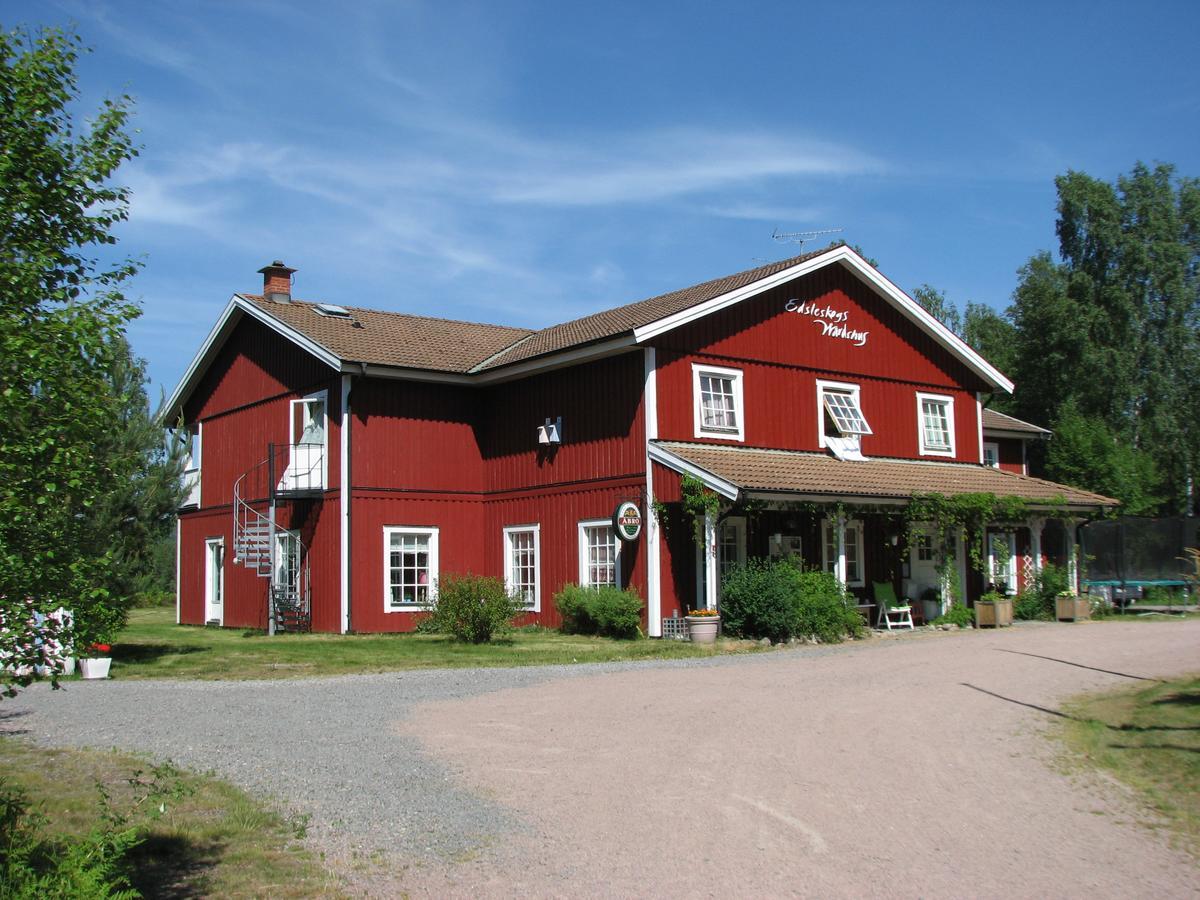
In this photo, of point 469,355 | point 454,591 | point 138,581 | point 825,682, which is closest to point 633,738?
point 825,682

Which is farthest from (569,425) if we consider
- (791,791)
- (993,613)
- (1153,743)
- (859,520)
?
(791,791)

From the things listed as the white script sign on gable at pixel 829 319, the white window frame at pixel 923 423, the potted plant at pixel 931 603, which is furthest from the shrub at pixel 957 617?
the white script sign on gable at pixel 829 319

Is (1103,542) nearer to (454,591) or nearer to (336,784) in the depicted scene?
(454,591)

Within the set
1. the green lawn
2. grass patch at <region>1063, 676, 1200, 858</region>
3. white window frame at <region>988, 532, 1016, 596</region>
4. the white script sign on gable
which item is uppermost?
the white script sign on gable

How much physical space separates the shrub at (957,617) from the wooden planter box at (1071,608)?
1.87 meters

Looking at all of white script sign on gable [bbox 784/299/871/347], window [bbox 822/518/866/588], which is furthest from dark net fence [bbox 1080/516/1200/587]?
white script sign on gable [bbox 784/299/871/347]

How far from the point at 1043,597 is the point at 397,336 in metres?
14.3

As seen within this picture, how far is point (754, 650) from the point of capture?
1683 centimetres

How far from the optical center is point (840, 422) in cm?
2239

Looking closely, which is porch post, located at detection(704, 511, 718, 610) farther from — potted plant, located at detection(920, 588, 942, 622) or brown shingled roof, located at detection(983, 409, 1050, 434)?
brown shingled roof, located at detection(983, 409, 1050, 434)

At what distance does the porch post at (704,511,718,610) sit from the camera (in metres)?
18.1

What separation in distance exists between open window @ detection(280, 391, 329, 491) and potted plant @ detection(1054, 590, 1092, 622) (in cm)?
1456

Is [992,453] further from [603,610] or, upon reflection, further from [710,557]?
[603,610]

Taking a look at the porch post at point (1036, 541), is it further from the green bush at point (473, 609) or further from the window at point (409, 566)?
the window at point (409, 566)
